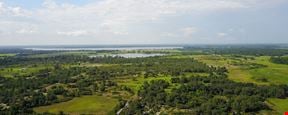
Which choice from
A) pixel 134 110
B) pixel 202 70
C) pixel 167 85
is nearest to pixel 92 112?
pixel 134 110

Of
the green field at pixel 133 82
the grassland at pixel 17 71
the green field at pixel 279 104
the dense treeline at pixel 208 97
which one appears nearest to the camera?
the dense treeline at pixel 208 97

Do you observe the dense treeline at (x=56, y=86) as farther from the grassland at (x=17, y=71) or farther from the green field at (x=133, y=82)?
the grassland at (x=17, y=71)

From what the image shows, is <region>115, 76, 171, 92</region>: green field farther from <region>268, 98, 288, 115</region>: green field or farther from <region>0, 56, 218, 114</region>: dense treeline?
<region>268, 98, 288, 115</region>: green field

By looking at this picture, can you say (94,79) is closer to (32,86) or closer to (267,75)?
(32,86)

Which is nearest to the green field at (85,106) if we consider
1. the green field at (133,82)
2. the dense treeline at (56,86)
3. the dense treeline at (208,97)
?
the dense treeline at (56,86)

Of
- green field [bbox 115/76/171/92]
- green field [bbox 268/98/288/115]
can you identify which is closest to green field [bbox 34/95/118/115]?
green field [bbox 115/76/171/92]

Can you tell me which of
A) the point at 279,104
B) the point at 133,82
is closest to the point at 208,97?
the point at 279,104
